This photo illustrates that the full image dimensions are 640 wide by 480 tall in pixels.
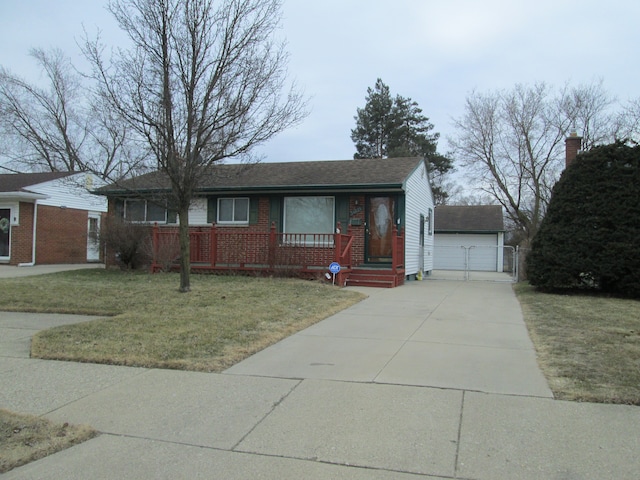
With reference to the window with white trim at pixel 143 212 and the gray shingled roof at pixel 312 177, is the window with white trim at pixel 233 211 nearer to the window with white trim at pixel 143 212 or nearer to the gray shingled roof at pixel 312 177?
the gray shingled roof at pixel 312 177

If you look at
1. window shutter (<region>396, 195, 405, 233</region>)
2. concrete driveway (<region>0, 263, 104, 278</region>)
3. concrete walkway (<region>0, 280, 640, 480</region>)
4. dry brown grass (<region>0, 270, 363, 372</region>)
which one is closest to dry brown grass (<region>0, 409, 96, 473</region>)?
concrete walkway (<region>0, 280, 640, 480</region>)

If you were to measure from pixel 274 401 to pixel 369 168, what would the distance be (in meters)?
14.2

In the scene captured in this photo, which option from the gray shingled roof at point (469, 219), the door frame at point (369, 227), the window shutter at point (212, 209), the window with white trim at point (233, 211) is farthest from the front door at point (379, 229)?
the gray shingled roof at point (469, 219)

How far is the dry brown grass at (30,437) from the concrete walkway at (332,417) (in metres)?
0.10

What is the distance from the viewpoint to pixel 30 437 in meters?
4.00

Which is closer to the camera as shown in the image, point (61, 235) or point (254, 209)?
point (254, 209)

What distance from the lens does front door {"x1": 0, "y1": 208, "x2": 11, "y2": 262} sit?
21.0m

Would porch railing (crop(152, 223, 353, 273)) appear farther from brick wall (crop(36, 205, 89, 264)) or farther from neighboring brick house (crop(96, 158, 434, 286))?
brick wall (crop(36, 205, 89, 264))

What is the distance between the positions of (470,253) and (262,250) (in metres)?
19.1

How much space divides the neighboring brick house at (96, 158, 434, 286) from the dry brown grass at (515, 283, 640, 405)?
5.73 metres

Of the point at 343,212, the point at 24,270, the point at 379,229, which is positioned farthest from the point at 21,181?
the point at 379,229

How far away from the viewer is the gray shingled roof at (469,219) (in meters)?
31.6

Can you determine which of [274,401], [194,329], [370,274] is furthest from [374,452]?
[370,274]

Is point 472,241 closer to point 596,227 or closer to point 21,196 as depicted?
point 596,227
